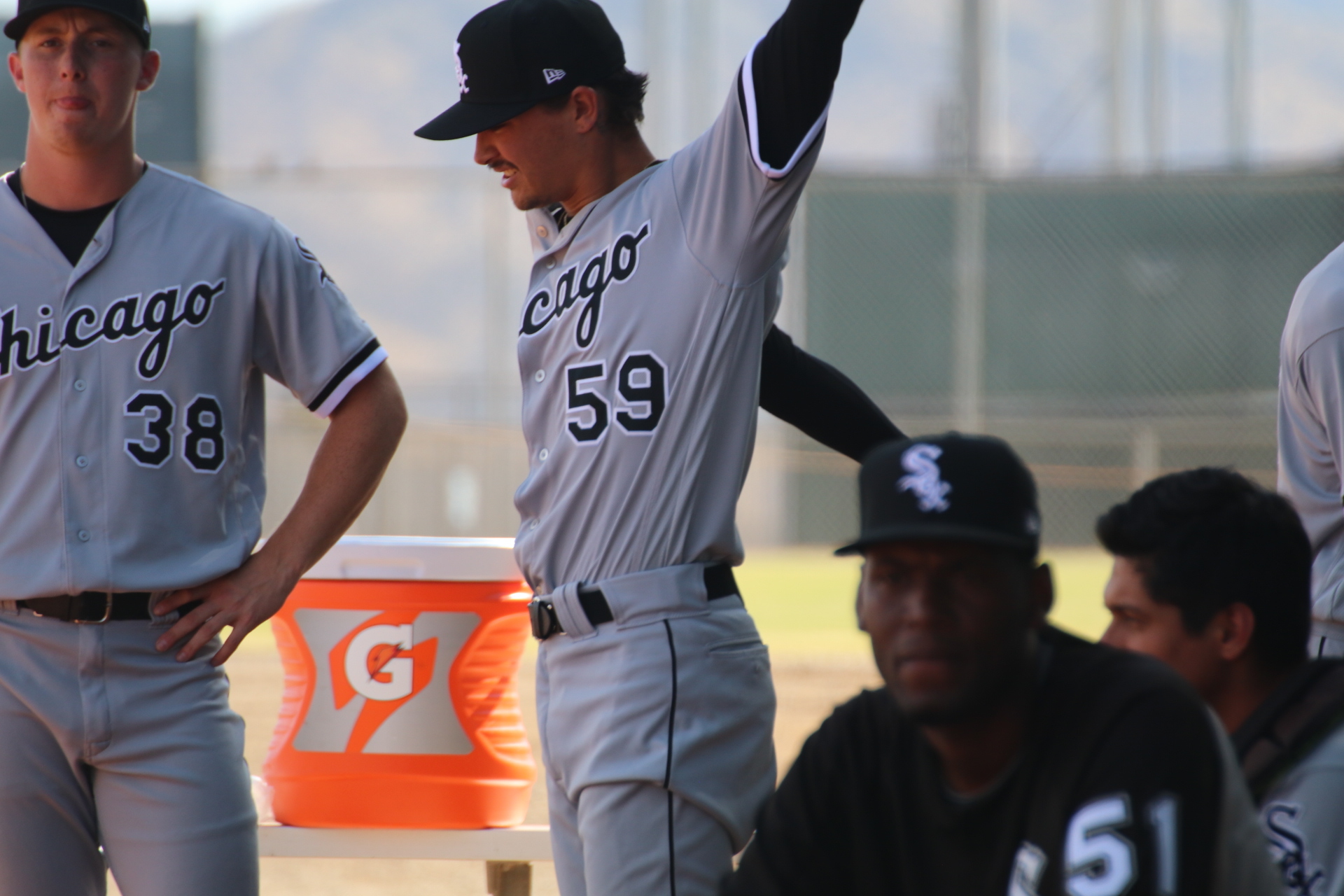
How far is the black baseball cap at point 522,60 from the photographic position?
224 cm

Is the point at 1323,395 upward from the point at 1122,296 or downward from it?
downward

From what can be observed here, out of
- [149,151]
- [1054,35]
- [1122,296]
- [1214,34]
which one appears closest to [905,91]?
[1054,35]

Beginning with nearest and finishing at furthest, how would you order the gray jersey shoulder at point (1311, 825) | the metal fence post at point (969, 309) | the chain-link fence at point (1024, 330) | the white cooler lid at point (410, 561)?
the gray jersey shoulder at point (1311, 825), the white cooler lid at point (410, 561), the metal fence post at point (969, 309), the chain-link fence at point (1024, 330)

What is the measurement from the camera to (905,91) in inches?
1316

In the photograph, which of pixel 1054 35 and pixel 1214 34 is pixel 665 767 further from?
pixel 1214 34

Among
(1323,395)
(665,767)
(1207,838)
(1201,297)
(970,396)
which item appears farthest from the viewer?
(1201,297)

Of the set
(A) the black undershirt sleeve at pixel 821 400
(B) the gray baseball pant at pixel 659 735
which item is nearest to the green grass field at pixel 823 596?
(A) the black undershirt sleeve at pixel 821 400

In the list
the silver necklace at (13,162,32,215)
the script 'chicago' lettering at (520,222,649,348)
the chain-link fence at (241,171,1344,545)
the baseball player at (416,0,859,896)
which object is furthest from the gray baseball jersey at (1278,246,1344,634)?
the chain-link fence at (241,171,1344,545)

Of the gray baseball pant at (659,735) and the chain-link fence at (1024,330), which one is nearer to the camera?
the gray baseball pant at (659,735)

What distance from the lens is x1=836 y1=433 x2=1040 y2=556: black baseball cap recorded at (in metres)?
1.43

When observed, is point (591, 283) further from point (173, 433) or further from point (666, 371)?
point (173, 433)

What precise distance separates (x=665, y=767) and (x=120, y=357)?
107cm

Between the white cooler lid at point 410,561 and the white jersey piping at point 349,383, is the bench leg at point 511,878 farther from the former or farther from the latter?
the white jersey piping at point 349,383

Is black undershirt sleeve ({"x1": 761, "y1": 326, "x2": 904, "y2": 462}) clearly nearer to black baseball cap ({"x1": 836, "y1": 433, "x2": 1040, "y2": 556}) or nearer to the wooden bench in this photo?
black baseball cap ({"x1": 836, "y1": 433, "x2": 1040, "y2": 556})
